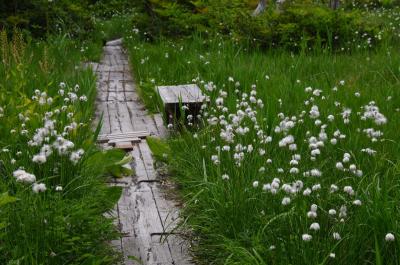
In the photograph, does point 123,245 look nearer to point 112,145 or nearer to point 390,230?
point 390,230

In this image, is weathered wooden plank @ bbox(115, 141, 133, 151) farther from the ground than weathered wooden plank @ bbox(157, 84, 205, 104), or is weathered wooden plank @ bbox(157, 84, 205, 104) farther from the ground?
weathered wooden plank @ bbox(157, 84, 205, 104)

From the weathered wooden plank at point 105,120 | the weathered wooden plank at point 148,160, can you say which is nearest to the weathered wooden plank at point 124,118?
the weathered wooden plank at point 105,120

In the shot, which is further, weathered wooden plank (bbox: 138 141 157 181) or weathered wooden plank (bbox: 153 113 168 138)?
weathered wooden plank (bbox: 153 113 168 138)

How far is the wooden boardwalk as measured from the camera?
3.77 meters

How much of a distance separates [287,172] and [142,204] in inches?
51.6

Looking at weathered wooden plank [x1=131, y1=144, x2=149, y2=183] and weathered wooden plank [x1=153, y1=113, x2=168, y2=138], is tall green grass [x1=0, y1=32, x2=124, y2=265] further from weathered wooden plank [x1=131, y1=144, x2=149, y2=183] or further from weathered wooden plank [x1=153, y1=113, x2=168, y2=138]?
weathered wooden plank [x1=153, y1=113, x2=168, y2=138]

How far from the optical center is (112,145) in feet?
19.7

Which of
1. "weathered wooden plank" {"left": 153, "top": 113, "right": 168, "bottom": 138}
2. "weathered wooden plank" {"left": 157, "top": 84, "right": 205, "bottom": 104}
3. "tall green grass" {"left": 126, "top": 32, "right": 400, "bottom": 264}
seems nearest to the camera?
"tall green grass" {"left": 126, "top": 32, "right": 400, "bottom": 264}

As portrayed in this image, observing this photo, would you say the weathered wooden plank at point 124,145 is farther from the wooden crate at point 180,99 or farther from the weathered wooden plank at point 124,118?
the weathered wooden plank at point 124,118

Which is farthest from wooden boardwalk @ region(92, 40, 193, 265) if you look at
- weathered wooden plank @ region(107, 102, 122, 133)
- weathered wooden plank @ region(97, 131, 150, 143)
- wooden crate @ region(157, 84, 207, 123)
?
wooden crate @ region(157, 84, 207, 123)

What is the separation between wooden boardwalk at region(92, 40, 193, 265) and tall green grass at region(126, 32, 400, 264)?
170mm

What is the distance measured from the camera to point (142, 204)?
15.0ft

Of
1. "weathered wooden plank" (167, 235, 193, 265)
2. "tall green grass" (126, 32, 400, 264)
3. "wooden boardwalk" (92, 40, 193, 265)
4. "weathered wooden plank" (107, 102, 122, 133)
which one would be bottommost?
"weathered wooden plank" (167, 235, 193, 265)

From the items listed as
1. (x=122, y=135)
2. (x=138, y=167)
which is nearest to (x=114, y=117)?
(x=122, y=135)
